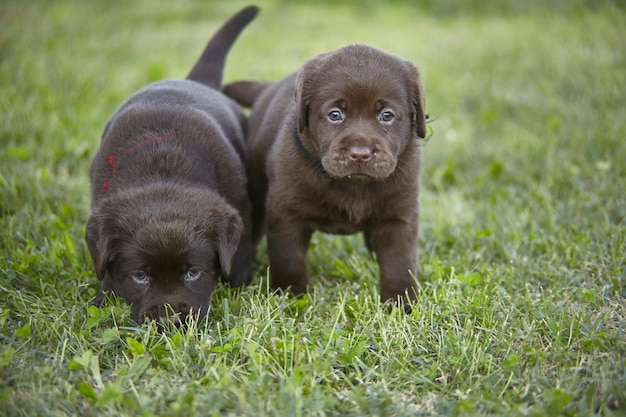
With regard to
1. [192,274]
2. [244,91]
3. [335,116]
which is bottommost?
[192,274]

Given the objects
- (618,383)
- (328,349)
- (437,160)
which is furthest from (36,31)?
(618,383)

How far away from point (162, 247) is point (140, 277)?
23cm

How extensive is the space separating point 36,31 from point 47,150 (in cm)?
411

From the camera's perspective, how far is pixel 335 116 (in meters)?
3.74

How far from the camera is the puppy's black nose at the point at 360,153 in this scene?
138 inches

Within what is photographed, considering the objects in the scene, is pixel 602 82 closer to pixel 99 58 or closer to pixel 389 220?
pixel 389 220

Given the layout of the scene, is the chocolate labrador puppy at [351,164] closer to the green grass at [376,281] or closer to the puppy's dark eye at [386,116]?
the puppy's dark eye at [386,116]

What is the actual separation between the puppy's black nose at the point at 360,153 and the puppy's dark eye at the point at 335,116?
0.27 metres

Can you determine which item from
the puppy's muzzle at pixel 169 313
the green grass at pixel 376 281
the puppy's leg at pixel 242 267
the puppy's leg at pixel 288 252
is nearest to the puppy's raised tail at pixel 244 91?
the green grass at pixel 376 281

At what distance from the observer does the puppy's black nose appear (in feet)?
11.5

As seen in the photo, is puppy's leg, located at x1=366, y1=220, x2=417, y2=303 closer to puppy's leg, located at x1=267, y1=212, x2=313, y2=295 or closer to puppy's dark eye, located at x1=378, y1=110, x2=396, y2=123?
puppy's leg, located at x1=267, y1=212, x2=313, y2=295

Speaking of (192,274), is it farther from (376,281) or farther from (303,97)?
(376,281)

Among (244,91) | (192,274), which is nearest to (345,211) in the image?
(192,274)

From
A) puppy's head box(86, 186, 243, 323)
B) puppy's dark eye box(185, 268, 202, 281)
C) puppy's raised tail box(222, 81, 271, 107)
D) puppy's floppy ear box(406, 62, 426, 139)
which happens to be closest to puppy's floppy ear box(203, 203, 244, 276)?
puppy's head box(86, 186, 243, 323)
